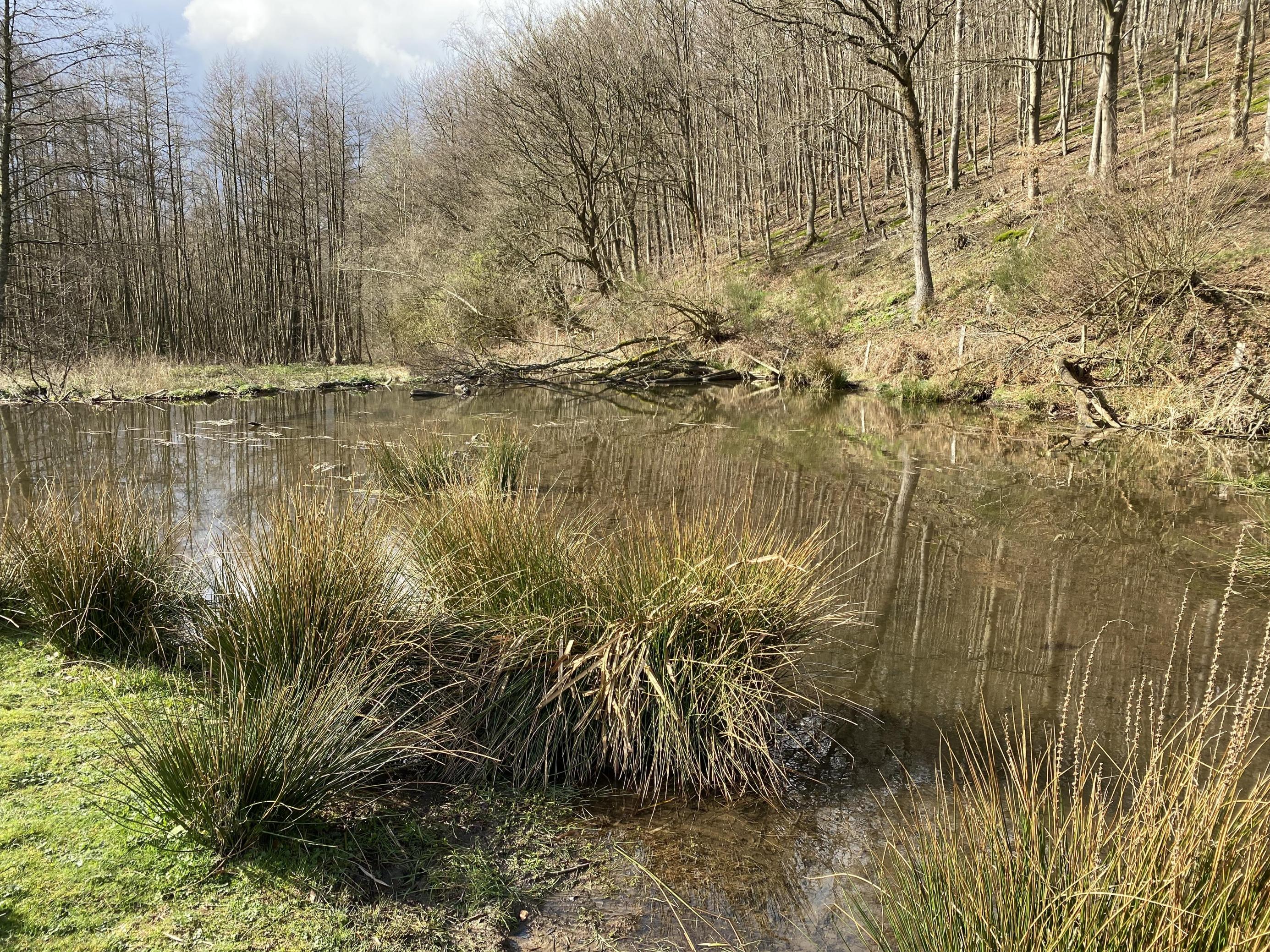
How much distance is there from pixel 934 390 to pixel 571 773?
14.9 metres

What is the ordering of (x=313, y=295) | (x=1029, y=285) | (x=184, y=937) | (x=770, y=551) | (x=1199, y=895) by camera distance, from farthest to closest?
(x=313, y=295) < (x=1029, y=285) < (x=770, y=551) < (x=184, y=937) < (x=1199, y=895)

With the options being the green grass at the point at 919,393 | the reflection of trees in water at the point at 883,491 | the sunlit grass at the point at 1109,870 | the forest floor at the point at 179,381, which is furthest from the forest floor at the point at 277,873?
the forest floor at the point at 179,381

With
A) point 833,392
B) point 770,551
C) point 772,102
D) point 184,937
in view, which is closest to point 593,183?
point 772,102

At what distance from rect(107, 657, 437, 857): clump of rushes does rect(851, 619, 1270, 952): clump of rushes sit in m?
1.83

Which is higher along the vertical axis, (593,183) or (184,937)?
(593,183)

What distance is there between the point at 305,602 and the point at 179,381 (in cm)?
2285

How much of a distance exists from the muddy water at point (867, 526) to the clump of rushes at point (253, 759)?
945mm

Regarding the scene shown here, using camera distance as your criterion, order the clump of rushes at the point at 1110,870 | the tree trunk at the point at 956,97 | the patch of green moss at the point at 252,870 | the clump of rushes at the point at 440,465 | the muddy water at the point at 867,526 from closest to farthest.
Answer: the clump of rushes at the point at 1110,870 → the patch of green moss at the point at 252,870 → the muddy water at the point at 867,526 → the clump of rushes at the point at 440,465 → the tree trunk at the point at 956,97

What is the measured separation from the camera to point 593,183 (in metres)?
27.7

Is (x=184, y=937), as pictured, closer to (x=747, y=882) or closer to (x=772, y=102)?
(x=747, y=882)

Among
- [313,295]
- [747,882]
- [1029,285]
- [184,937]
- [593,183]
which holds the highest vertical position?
[593,183]

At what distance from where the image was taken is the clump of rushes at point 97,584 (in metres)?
4.15

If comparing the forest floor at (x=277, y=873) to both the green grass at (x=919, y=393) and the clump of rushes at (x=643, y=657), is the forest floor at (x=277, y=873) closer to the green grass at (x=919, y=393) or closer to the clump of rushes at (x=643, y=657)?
the clump of rushes at (x=643, y=657)

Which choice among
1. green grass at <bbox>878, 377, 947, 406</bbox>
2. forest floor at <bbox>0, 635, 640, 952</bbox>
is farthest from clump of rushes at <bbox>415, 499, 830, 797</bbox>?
green grass at <bbox>878, 377, 947, 406</bbox>
